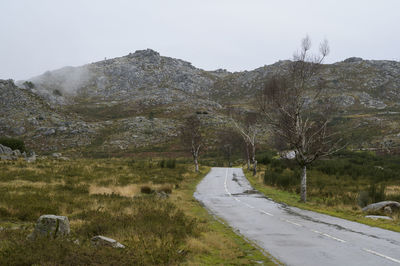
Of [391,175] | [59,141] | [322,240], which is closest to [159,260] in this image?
[322,240]

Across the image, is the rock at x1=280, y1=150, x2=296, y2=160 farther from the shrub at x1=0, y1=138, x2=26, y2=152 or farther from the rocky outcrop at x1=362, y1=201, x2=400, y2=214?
the shrub at x1=0, y1=138, x2=26, y2=152

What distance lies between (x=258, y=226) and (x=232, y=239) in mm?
2718

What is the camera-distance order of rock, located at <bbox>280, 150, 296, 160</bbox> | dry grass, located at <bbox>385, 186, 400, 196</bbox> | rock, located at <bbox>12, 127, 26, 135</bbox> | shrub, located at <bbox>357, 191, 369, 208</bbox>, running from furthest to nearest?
rock, located at <bbox>12, 127, 26, 135</bbox> → rock, located at <bbox>280, 150, 296, 160</bbox> → dry grass, located at <bbox>385, 186, 400, 196</bbox> → shrub, located at <bbox>357, 191, 369, 208</bbox>

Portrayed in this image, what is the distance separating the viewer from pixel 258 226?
12.9m

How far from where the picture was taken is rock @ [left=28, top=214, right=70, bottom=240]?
302 inches

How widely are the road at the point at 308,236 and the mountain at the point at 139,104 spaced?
1523 centimetres

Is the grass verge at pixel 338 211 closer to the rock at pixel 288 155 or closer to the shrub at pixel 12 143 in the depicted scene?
the rock at pixel 288 155

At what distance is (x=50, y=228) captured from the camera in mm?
7891

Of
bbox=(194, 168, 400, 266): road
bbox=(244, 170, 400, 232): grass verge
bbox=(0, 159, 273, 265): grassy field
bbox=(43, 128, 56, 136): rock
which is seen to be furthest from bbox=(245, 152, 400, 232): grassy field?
bbox=(43, 128, 56, 136): rock

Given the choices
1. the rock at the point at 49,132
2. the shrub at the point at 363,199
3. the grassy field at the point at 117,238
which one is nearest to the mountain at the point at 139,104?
the rock at the point at 49,132

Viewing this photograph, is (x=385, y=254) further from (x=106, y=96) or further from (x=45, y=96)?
(x=106, y=96)

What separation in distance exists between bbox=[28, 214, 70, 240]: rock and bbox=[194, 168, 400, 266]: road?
6039 millimetres

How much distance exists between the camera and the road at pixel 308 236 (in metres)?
8.38

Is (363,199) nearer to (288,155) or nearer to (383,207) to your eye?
(383,207)
